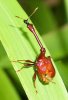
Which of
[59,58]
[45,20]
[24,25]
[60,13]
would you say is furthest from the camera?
[60,13]

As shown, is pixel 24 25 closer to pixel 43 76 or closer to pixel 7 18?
pixel 7 18

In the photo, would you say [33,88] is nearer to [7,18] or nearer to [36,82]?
[36,82]

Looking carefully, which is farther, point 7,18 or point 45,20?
point 45,20

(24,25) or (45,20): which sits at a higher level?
(24,25)

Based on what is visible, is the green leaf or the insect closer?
the insect

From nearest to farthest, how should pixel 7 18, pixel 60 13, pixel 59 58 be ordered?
pixel 7 18 → pixel 59 58 → pixel 60 13

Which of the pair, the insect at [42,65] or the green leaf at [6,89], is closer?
the insect at [42,65]

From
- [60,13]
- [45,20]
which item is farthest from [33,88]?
[60,13]

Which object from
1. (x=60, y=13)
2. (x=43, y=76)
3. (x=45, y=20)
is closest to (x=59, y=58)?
(x=43, y=76)

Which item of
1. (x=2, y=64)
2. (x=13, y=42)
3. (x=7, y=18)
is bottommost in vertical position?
(x=2, y=64)
